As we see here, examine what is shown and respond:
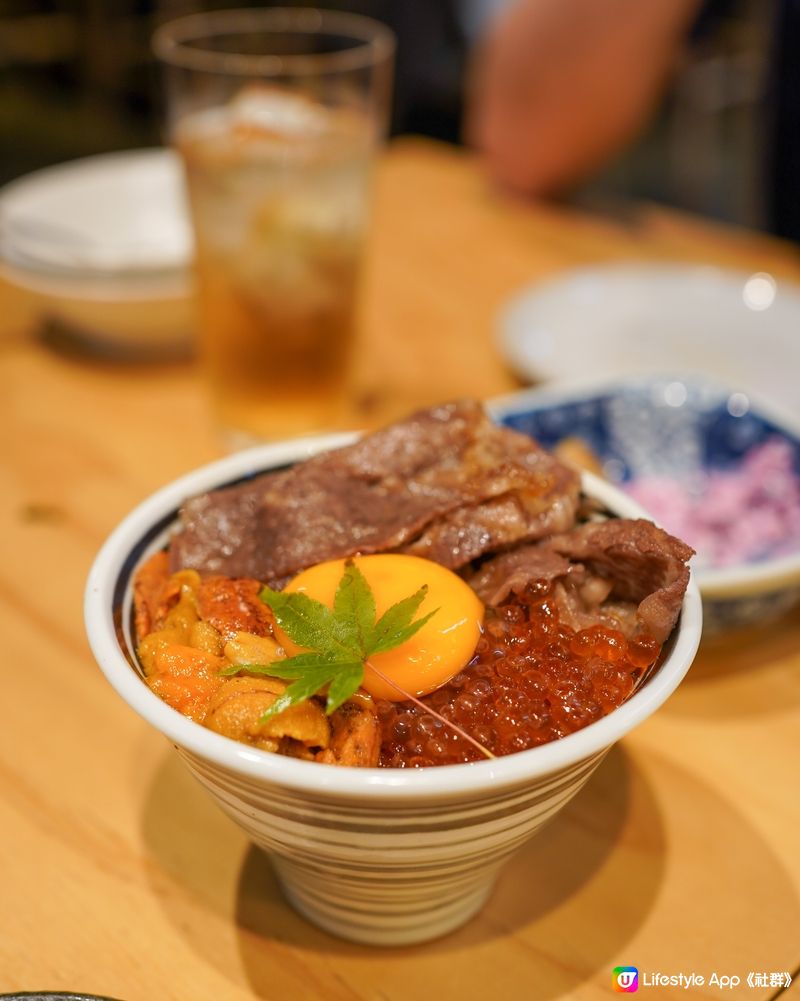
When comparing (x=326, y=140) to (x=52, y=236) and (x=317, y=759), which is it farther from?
(x=317, y=759)

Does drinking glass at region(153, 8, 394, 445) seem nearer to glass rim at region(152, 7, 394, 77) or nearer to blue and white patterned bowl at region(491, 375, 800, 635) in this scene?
glass rim at region(152, 7, 394, 77)

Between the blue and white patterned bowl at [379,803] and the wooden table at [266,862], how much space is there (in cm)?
6

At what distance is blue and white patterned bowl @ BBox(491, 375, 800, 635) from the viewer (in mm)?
1685

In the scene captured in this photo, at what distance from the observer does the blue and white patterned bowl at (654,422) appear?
1685mm

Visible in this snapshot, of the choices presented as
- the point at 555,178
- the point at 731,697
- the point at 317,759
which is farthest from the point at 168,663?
the point at 555,178

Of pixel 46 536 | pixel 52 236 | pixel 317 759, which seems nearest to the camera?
pixel 317 759

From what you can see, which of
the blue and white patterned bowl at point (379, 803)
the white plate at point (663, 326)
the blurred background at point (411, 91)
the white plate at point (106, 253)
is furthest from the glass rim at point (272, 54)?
the blurred background at point (411, 91)

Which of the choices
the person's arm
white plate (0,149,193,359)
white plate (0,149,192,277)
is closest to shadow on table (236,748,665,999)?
white plate (0,149,193,359)

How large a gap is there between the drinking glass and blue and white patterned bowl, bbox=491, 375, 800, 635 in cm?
38

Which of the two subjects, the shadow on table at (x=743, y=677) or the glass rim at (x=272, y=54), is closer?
the shadow on table at (x=743, y=677)

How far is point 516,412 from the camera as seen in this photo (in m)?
1.67

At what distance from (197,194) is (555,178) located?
1.60 metres

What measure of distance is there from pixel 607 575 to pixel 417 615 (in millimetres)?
207

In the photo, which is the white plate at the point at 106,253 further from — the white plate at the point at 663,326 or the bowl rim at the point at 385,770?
the bowl rim at the point at 385,770
